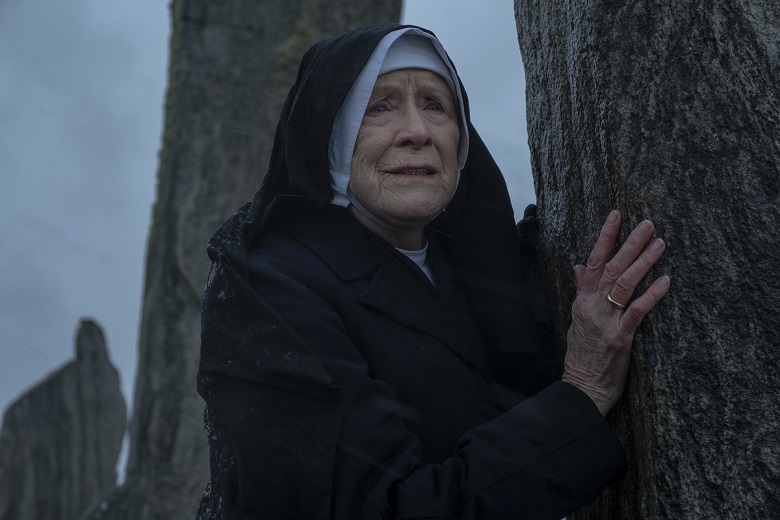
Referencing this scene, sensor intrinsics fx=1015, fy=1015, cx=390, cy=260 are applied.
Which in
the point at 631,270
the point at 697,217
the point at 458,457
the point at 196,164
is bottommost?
the point at 458,457

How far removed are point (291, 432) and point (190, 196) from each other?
551cm

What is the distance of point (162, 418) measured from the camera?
284 inches

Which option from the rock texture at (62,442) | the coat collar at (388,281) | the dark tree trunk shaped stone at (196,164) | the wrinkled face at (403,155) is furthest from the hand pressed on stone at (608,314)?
the rock texture at (62,442)

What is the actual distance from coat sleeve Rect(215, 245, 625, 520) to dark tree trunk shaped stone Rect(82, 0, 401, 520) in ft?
16.8

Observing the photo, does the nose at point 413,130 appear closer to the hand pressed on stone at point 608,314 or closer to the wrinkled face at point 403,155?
the wrinkled face at point 403,155

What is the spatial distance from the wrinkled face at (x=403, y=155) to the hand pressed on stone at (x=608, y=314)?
47 centimetres

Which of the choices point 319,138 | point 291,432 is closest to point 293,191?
point 319,138

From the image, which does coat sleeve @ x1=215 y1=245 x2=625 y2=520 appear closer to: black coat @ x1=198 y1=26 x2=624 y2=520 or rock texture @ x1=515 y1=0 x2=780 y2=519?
black coat @ x1=198 y1=26 x2=624 y2=520

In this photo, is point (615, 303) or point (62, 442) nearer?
point (615, 303)

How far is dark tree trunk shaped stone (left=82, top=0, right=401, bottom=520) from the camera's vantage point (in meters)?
7.26

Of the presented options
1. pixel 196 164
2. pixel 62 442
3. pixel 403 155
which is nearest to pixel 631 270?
pixel 403 155

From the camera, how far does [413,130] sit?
2570 mm

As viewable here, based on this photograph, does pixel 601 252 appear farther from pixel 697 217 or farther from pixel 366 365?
pixel 366 365

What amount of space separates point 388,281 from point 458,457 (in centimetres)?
52
